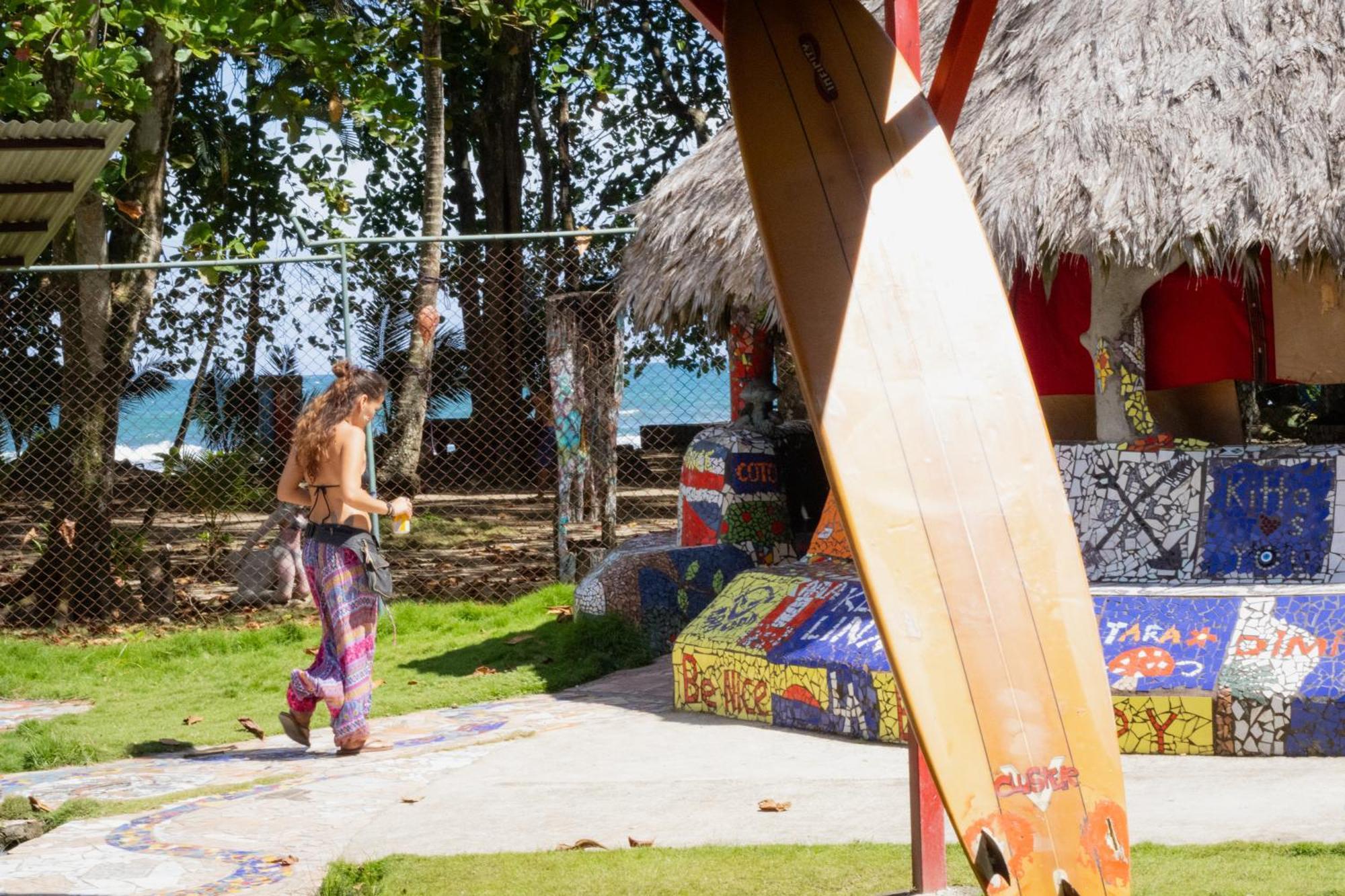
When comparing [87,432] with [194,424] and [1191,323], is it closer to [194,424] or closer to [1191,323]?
[194,424]

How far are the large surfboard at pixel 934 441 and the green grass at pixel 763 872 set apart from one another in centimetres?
93

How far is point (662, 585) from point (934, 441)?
514 cm

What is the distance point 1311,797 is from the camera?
191 inches

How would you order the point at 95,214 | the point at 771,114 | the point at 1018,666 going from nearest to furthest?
the point at 1018,666
the point at 771,114
the point at 95,214

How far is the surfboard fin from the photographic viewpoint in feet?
9.75

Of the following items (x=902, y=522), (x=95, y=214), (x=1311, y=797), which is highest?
(x=95, y=214)

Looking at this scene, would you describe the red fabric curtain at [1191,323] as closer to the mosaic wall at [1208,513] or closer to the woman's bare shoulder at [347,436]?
the mosaic wall at [1208,513]

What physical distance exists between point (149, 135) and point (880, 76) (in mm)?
8630

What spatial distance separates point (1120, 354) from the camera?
707 centimetres

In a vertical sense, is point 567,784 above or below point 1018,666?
below

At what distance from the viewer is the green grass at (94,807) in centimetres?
525

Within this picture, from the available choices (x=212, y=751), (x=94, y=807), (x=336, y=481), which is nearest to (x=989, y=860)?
(x=94, y=807)

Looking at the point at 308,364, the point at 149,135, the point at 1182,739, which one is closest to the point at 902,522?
the point at 1182,739

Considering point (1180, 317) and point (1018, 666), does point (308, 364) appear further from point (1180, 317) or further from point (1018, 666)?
point (1018, 666)
